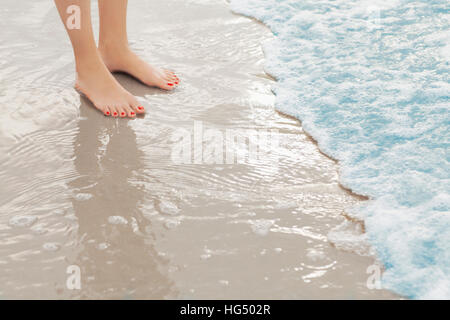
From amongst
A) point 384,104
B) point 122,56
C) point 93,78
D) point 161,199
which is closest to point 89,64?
point 93,78

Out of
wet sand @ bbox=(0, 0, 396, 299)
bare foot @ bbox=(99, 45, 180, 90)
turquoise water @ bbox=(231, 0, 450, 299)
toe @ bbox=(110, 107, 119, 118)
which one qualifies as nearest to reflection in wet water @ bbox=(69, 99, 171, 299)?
wet sand @ bbox=(0, 0, 396, 299)

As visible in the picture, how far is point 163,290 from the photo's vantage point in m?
1.43

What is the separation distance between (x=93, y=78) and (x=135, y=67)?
29cm

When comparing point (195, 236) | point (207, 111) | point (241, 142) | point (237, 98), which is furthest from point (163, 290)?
point (237, 98)

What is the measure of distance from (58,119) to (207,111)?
659 mm

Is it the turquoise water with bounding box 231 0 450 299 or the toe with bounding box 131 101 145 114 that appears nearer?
the turquoise water with bounding box 231 0 450 299

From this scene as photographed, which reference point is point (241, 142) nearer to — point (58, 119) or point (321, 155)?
point (321, 155)

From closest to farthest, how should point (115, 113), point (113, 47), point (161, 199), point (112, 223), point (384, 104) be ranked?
point (112, 223) < point (161, 199) < point (115, 113) < point (384, 104) < point (113, 47)

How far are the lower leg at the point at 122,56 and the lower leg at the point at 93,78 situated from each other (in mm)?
225

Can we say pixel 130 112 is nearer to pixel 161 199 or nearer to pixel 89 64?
pixel 89 64

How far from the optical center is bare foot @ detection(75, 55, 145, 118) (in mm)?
2312

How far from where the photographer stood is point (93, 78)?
238 centimetres

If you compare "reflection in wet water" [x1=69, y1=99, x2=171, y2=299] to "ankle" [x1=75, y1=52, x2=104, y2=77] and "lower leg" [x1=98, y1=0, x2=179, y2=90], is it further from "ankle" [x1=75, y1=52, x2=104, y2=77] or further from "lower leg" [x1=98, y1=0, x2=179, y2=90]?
"lower leg" [x1=98, y1=0, x2=179, y2=90]

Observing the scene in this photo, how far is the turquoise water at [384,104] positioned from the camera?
1.63 meters
